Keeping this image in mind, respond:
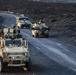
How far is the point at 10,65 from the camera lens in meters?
27.1

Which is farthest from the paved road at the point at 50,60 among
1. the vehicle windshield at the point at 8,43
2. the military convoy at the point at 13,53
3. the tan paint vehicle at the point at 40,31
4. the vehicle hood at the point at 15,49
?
the tan paint vehicle at the point at 40,31

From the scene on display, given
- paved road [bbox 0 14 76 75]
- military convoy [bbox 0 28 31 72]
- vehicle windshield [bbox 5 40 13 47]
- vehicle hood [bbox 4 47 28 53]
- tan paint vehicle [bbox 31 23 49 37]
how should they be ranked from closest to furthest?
military convoy [bbox 0 28 31 72] < vehicle hood [bbox 4 47 28 53] < paved road [bbox 0 14 76 75] < vehicle windshield [bbox 5 40 13 47] < tan paint vehicle [bbox 31 23 49 37]

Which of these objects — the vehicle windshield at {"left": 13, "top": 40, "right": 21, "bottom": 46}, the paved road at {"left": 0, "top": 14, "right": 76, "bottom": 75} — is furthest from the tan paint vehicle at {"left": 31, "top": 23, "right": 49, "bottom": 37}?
the vehicle windshield at {"left": 13, "top": 40, "right": 21, "bottom": 46}

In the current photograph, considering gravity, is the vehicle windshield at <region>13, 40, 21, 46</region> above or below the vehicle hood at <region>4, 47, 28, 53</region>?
above

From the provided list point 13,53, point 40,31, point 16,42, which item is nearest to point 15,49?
point 13,53

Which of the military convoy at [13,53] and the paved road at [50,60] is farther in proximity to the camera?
the paved road at [50,60]

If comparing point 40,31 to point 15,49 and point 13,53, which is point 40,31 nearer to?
point 15,49

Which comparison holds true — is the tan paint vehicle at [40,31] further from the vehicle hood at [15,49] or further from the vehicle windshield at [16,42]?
the vehicle hood at [15,49]

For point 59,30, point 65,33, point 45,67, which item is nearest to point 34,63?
point 45,67

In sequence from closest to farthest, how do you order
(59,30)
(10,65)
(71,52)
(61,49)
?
(10,65) < (71,52) < (61,49) < (59,30)

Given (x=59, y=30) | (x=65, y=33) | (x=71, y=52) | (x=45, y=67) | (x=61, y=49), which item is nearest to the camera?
(x=45, y=67)

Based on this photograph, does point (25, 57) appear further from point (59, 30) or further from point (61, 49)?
point (59, 30)

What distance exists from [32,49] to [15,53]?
17415mm

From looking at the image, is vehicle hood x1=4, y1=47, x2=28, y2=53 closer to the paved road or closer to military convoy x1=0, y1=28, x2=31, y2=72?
military convoy x1=0, y1=28, x2=31, y2=72
